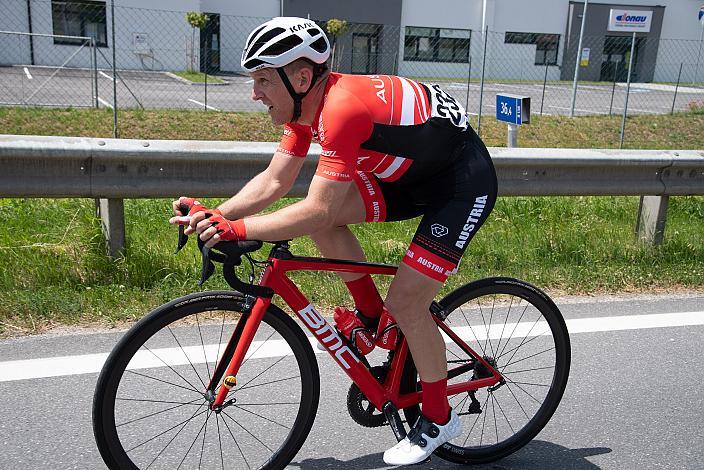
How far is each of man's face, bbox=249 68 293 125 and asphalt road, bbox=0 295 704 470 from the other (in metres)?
1.55

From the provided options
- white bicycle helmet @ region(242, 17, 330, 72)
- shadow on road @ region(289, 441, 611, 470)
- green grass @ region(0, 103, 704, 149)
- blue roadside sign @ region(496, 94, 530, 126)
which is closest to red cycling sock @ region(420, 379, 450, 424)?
shadow on road @ region(289, 441, 611, 470)

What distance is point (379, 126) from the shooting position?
2.68 meters

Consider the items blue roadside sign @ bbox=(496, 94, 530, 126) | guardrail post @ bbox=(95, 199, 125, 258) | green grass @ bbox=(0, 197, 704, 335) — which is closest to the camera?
green grass @ bbox=(0, 197, 704, 335)

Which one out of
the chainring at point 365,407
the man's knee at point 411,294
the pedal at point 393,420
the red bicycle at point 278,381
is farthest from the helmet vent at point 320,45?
the pedal at point 393,420

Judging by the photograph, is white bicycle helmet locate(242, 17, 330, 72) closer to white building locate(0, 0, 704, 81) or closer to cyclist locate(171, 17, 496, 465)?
cyclist locate(171, 17, 496, 465)

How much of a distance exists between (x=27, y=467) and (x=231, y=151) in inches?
106

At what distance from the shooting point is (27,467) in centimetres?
301

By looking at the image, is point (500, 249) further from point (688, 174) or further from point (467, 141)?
point (467, 141)

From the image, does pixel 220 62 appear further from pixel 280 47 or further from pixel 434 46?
pixel 280 47

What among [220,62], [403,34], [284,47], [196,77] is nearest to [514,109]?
[284,47]

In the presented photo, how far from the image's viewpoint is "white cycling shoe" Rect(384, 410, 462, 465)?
2.98 meters

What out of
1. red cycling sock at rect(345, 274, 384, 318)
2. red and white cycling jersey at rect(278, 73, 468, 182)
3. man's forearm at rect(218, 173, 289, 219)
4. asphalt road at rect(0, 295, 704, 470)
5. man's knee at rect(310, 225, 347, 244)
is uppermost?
red and white cycling jersey at rect(278, 73, 468, 182)

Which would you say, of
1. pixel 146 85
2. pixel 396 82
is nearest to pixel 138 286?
pixel 396 82

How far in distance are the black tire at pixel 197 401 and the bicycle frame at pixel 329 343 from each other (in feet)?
0.24
